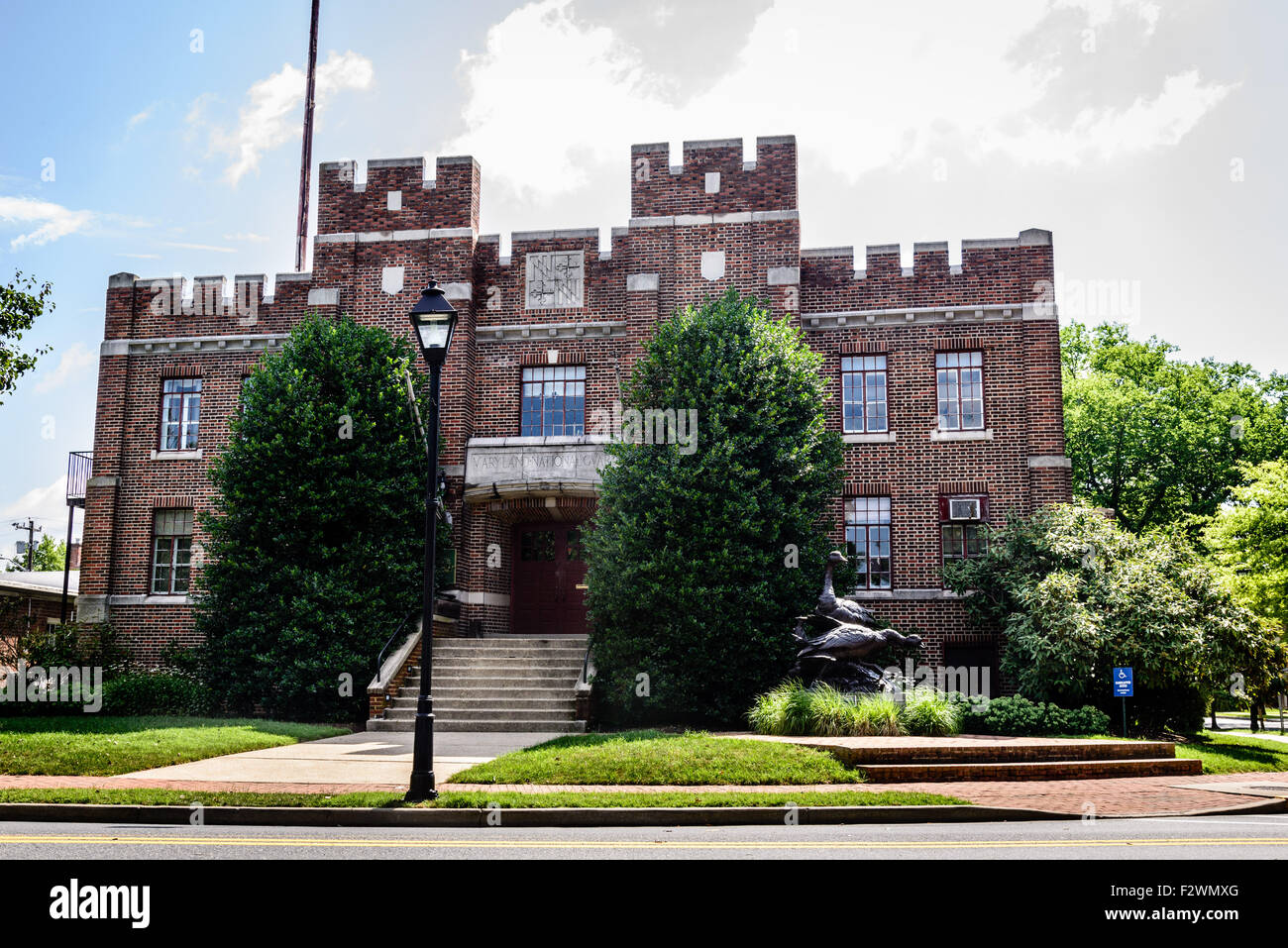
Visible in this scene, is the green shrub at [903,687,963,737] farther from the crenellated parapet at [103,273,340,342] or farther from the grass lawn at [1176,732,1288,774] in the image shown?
the crenellated parapet at [103,273,340,342]

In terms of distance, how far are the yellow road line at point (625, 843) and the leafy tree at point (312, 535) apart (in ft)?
36.2

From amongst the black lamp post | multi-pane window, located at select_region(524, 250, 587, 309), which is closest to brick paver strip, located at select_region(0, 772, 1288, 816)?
the black lamp post

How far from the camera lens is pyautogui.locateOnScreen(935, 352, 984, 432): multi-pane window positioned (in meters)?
22.7

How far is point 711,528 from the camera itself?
59.6 ft

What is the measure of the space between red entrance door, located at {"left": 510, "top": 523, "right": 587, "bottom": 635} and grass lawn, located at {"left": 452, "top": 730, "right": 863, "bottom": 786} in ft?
29.9

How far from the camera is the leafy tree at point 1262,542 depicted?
2723 cm

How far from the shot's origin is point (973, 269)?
22969 mm

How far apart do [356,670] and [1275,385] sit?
125 ft

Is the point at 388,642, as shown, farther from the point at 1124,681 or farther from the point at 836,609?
the point at 1124,681

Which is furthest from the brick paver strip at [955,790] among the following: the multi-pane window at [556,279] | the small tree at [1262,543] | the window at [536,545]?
the small tree at [1262,543]

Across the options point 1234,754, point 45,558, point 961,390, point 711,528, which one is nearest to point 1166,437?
point 961,390

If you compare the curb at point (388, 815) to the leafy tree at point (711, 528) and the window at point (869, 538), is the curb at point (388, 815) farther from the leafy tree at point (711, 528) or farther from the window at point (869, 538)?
the window at point (869, 538)
